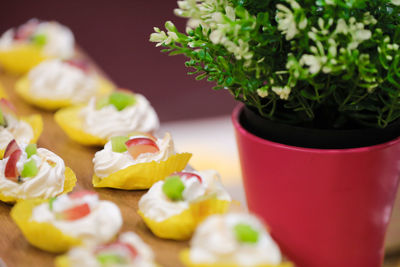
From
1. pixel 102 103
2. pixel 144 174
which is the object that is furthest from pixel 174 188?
pixel 102 103

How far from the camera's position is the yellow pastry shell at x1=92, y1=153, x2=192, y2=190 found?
1.30 m

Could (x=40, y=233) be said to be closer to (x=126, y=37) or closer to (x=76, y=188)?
(x=76, y=188)

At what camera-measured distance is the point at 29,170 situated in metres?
1.26

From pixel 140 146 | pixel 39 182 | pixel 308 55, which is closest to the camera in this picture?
pixel 308 55

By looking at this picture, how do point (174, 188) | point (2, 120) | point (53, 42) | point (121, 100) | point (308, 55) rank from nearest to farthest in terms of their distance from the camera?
point (308, 55)
point (174, 188)
point (2, 120)
point (121, 100)
point (53, 42)

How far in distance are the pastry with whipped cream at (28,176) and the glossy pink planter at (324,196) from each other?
1.47ft

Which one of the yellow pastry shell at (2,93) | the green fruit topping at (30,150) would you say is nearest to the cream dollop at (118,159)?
the green fruit topping at (30,150)

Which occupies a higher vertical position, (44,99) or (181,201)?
(181,201)

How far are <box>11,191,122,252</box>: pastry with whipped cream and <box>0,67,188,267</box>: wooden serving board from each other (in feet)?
0.11

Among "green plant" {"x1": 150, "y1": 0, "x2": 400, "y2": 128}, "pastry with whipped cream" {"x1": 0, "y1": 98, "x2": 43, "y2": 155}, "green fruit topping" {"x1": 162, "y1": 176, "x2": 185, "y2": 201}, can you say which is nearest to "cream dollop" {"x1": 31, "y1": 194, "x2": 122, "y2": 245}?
"green fruit topping" {"x1": 162, "y1": 176, "x2": 185, "y2": 201}

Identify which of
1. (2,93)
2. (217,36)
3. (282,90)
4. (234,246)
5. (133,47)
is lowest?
(133,47)

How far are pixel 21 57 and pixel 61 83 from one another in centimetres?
44

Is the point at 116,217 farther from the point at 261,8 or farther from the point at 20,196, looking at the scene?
the point at 261,8

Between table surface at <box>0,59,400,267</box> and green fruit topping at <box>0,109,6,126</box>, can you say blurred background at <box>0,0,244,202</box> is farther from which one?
green fruit topping at <box>0,109,6,126</box>
